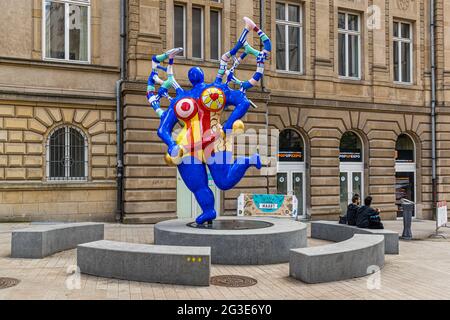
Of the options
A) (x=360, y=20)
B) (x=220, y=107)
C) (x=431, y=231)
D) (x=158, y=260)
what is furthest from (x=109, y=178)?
(x=360, y=20)

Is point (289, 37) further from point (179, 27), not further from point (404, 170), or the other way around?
point (404, 170)

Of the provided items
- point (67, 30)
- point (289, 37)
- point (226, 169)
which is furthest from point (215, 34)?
point (226, 169)

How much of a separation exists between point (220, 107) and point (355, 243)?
4.24m

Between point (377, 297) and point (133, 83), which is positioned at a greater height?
point (133, 83)

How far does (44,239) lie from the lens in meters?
10.1

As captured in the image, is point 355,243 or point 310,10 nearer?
point 355,243

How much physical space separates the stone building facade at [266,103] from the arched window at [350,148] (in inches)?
2.8

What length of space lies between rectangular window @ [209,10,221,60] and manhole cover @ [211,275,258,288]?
1169 cm

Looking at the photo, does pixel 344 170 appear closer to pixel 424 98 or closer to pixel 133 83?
pixel 424 98

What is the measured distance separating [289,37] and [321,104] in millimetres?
3142

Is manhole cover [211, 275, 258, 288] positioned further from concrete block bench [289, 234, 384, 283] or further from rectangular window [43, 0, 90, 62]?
rectangular window [43, 0, 90, 62]

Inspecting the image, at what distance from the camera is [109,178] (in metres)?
17.0

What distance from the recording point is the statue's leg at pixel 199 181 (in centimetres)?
1083

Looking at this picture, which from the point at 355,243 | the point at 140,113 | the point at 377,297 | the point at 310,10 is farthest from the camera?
the point at 310,10
